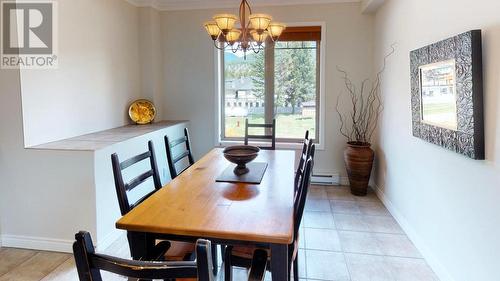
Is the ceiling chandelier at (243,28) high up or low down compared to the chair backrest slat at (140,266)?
up

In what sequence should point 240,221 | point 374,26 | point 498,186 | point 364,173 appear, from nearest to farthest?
A: point 240,221 < point 498,186 < point 364,173 < point 374,26

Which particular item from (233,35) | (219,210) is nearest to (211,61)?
(233,35)

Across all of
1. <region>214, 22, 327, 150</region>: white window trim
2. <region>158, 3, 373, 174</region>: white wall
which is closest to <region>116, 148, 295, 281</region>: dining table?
<region>214, 22, 327, 150</region>: white window trim

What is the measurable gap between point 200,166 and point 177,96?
8.41ft

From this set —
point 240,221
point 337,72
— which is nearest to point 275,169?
point 240,221

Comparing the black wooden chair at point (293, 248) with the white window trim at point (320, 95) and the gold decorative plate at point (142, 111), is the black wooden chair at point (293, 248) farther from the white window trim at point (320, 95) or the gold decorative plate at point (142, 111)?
the gold decorative plate at point (142, 111)

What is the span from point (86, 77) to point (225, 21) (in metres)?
1.87

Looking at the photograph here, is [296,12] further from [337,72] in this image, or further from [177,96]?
[177,96]

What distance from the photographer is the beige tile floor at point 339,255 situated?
7.88 feet

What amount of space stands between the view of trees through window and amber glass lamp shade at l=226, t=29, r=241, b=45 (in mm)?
2066

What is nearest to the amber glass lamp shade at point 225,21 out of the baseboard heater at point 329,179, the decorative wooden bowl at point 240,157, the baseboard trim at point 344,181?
the decorative wooden bowl at point 240,157

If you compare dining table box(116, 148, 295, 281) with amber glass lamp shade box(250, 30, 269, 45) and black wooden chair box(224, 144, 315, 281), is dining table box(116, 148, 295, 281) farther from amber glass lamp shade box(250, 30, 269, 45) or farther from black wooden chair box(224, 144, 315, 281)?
amber glass lamp shade box(250, 30, 269, 45)

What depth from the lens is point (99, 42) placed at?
370 centimetres
